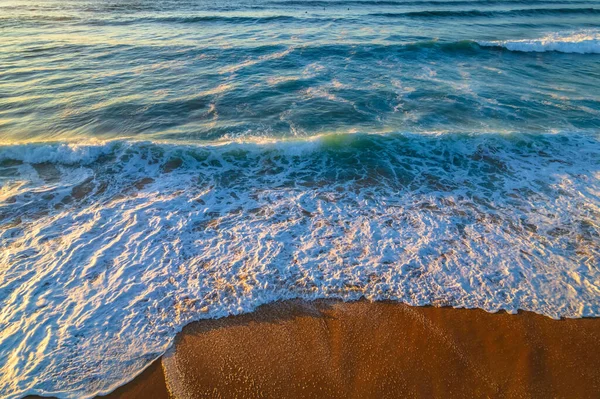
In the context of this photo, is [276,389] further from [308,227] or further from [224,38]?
[224,38]

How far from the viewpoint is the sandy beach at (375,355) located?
415 cm

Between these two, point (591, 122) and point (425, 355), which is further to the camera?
point (591, 122)

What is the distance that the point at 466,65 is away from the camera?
51.6 ft

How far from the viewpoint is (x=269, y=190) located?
780cm

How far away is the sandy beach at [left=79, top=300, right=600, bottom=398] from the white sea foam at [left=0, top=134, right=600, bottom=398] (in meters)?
0.25

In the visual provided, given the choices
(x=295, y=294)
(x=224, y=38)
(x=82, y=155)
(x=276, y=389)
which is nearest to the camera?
(x=276, y=389)

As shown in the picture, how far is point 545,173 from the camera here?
8.15 m

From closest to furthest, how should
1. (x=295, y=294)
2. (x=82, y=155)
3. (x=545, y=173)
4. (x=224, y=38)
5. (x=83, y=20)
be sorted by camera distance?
(x=295, y=294), (x=545, y=173), (x=82, y=155), (x=224, y=38), (x=83, y=20)

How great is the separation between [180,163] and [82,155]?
2.47 metres

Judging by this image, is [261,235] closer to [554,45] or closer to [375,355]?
[375,355]

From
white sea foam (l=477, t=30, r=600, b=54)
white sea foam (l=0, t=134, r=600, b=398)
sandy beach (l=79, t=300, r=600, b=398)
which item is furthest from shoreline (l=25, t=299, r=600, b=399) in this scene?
white sea foam (l=477, t=30, r=600, b=54)

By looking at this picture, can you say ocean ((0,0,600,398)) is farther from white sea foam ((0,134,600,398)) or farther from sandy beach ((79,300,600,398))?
sandy beach ((79,300,600,398))

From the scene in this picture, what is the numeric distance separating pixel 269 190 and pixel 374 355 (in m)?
4.26

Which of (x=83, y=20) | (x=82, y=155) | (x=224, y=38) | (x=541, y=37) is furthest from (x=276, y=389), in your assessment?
(x=83, y=20)
